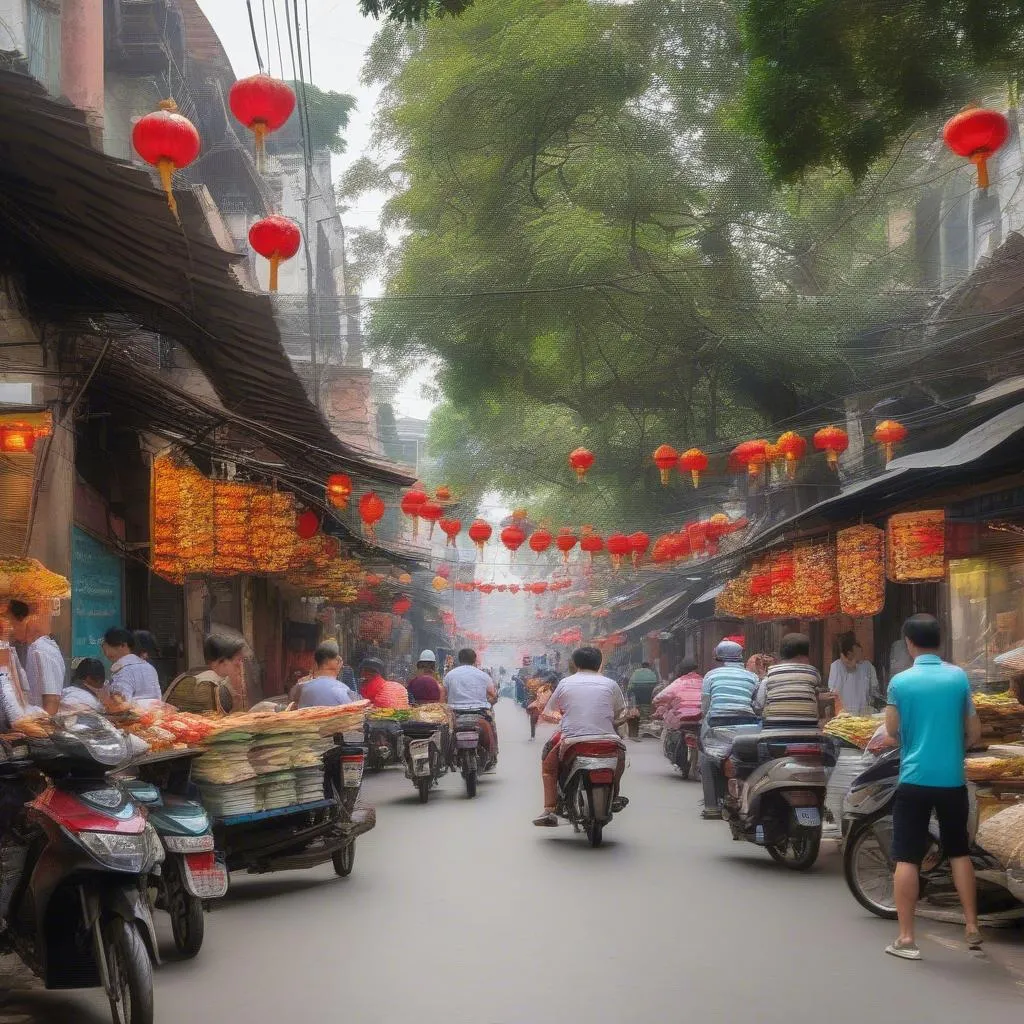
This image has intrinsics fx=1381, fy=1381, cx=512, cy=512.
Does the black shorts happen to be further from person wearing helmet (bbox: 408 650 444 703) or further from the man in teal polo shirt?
person wearing helmet (bbox: 408 650 444 703)

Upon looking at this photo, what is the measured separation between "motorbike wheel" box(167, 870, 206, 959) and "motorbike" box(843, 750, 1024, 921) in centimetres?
372

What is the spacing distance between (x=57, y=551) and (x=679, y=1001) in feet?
28.5

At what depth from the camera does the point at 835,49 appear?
878 cm

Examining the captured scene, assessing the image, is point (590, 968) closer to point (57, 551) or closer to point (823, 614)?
point (57, 551)

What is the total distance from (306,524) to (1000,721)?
37.0ft

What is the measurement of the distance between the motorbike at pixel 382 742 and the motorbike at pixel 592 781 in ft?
23.9

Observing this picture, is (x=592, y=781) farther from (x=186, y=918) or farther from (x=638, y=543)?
(x=638, y=543)

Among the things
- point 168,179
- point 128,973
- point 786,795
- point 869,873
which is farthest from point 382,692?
point 128,973

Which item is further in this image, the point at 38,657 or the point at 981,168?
the point at 38,657

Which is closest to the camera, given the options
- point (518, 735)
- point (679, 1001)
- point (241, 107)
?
point (679, 1001)

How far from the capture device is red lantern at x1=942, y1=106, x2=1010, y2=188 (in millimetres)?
10133

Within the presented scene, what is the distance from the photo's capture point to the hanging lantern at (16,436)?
11242 mm

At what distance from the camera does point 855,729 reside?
10.5m

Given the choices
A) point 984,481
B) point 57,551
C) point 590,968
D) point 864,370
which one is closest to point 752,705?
point 984,481
